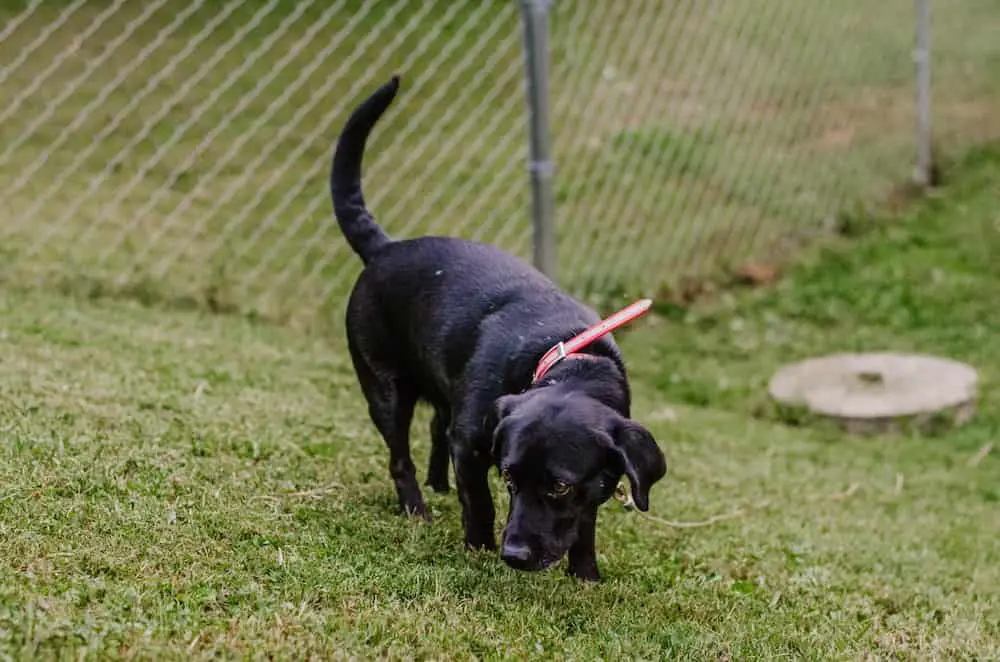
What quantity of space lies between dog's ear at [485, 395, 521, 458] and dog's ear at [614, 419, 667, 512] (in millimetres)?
247

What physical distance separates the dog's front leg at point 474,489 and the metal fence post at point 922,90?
587 centimetres

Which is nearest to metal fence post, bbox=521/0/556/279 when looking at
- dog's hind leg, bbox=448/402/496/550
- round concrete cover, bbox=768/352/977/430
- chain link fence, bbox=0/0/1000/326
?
chain link fence, bbox=0/0/1000/326

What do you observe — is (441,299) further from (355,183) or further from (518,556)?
(518,556)

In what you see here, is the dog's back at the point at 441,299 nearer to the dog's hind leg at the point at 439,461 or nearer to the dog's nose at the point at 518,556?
the dog's hind leg at the point at 439,461

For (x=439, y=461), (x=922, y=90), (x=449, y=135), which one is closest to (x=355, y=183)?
(x=439, y=461)

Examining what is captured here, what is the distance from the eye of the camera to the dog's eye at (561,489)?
260 cm

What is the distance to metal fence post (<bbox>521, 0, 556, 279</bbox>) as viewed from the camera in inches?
197

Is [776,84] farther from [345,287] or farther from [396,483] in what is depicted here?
[396,483]

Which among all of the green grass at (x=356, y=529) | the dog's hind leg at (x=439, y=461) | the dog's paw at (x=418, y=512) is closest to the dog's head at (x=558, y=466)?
the green grass at (x=356, y=529)

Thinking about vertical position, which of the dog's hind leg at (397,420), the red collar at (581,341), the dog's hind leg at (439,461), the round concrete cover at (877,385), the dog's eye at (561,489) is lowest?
the round concrete cover at (877,385)

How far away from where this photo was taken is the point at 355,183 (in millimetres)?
3521

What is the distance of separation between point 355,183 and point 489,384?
881 millimetres

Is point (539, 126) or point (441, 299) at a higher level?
point (441, 299)

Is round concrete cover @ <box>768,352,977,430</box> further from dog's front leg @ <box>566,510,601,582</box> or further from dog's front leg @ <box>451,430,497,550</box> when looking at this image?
dog's front leg @ <box>451,430,497,550</box>
